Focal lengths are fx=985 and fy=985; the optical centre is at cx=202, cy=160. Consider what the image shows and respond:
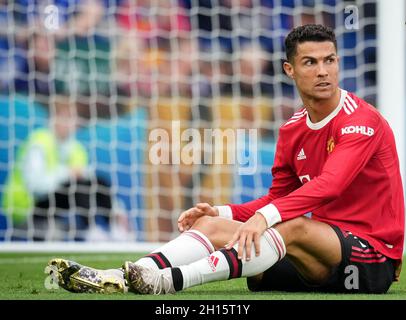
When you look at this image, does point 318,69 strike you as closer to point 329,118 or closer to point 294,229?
point 329,118

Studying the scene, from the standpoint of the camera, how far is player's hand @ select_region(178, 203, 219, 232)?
12.5 feet

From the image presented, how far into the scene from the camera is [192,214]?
3.83 metres

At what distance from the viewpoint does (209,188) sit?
7980mm

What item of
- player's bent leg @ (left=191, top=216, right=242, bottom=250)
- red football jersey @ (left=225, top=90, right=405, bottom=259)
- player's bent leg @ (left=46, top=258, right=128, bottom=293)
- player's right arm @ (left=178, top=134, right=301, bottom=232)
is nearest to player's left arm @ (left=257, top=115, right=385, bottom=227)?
red football jersey @ (left=225, top=90, right=405, bottom=259)

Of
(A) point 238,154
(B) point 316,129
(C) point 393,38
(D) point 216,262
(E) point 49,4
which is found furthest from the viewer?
(E) point 49,4

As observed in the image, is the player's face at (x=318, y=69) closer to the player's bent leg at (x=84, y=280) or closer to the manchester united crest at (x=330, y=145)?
the manchester united crest at (x=330, y=145)

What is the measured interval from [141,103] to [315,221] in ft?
16.2

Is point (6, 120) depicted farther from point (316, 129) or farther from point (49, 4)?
point (316, 129)

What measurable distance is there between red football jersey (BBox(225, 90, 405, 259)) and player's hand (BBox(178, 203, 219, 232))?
1.16 ft

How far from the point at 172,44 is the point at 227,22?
507 millimetres

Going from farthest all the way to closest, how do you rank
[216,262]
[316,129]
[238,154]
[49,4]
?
[49,4] → [238,154] → [316,129] → [216,262]

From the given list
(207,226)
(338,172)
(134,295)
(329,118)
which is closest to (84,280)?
(134,295)

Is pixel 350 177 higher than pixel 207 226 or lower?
higher

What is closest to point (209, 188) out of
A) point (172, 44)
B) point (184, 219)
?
point (172, 44)
